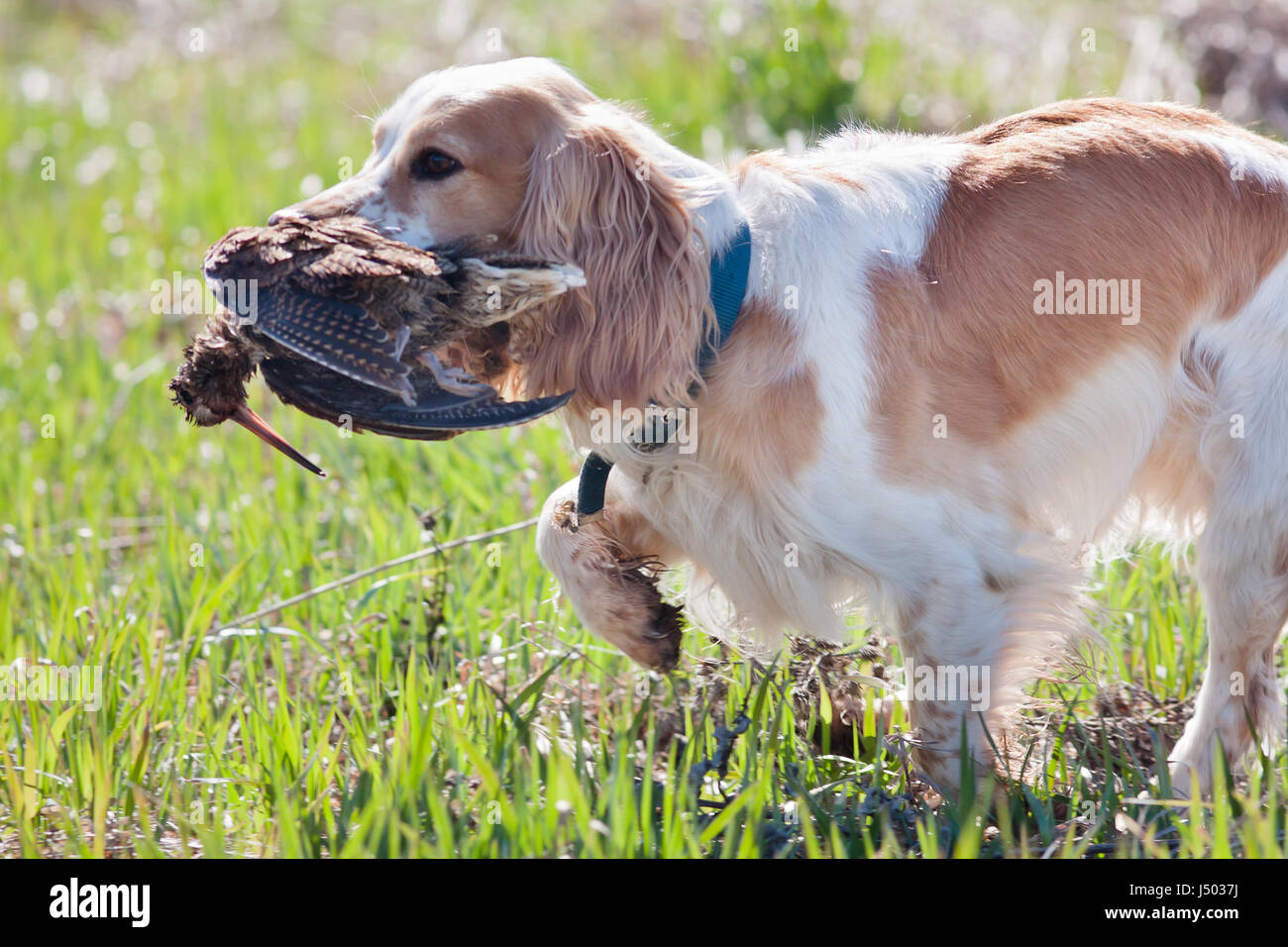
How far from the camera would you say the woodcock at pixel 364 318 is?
100 inches

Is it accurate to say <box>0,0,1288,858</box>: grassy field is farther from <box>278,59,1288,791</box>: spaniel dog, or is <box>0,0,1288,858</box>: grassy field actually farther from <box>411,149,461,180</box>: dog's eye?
<box>411,149,461,180</box>: dog's eye

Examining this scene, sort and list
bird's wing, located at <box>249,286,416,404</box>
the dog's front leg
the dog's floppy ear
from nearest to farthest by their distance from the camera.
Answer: bird's wing, located at <box>249,286,416,404</box>, the dog's floppy ear, the dog's front leg

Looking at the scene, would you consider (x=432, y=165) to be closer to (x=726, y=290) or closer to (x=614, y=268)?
(x=614, y=268)

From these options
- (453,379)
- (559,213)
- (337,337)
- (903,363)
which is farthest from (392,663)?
(903,363)

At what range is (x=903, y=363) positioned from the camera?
9.32 ft

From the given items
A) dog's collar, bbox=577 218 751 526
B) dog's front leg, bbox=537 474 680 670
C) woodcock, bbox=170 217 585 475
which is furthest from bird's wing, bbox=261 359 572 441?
dog's front leg, bbox=537 474 680 670

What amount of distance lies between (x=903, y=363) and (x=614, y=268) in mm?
626

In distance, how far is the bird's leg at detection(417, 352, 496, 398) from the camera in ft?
8.58

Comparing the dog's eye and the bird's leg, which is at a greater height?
the dog's eye

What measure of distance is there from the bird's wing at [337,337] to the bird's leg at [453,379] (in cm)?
7

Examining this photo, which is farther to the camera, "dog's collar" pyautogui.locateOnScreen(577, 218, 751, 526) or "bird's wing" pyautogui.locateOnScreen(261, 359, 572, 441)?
"dog's collar" pyautogui.locateOnScreen(577, 218, 751, 526)

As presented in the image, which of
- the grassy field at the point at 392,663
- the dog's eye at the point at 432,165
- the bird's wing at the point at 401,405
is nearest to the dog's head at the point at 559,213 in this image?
the dog's eye at the point at 432,165

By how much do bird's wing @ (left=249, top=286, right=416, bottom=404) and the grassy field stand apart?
721 mm
